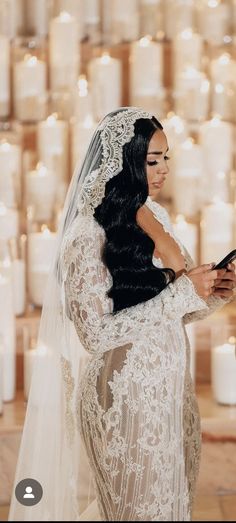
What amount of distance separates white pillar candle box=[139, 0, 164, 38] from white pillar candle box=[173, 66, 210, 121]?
34cm

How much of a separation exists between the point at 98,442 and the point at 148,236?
2.04ft

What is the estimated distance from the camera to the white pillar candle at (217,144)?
18.2 ft

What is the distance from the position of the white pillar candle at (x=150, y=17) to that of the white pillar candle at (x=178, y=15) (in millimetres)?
41

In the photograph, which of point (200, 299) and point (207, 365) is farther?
point (207, 365)

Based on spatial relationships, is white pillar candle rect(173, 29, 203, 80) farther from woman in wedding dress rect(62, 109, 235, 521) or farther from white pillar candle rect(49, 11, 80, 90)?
woman in wedding dress rect(62, 109, 235, 521)

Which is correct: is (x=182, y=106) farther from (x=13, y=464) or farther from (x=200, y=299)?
(x=200, y=299)

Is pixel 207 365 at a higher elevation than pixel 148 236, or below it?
below

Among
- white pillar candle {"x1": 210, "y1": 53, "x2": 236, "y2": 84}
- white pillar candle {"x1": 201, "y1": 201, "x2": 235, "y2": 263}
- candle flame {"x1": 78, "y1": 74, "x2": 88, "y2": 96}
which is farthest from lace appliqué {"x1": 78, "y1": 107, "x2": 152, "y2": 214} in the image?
white pillar candle {"x1": 210, "y1": 53, "x2": 236, "y2": 84}

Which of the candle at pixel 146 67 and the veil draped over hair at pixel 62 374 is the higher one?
the candle at pixel 146 67

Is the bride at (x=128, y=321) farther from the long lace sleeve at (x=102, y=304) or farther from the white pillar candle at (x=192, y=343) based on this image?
the white pillar candle at (x=192, y=343)

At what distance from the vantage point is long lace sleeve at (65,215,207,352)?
11.6 ft

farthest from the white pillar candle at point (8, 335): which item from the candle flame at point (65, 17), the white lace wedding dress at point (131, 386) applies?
the candle flame at point (65, 17)

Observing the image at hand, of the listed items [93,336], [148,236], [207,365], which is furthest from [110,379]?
[207,365]

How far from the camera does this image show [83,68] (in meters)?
5.94
